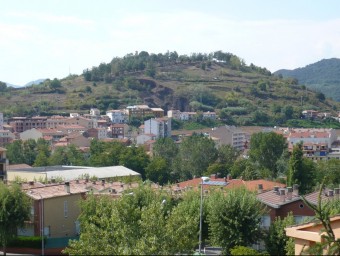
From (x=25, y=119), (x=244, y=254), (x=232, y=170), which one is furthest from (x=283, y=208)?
(x=25, y=119)

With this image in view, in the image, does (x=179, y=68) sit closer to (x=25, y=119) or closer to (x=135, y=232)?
(x=25, y=119)

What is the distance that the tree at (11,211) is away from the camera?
36.2 meters

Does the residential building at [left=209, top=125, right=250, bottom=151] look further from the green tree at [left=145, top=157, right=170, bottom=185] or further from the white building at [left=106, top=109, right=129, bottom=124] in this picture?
the green tree at [left=145, top=157, right=170, bottom=185]

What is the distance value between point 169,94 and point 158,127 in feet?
132

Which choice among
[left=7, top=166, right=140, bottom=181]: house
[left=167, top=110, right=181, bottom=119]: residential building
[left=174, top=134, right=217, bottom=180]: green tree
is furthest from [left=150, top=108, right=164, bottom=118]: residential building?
[left=7, top=166, right=140, bottom=181]: house

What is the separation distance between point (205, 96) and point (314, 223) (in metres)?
151

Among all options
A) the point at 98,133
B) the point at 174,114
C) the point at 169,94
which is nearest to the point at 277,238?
the point at 98,133

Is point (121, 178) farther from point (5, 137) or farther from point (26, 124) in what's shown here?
point (26, 124)

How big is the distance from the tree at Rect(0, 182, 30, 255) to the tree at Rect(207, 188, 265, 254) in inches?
398

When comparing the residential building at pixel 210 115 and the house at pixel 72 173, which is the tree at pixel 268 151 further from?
the residential building at pixel 210 115

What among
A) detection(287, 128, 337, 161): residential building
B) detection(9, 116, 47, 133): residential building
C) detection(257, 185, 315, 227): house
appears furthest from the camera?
detection(9, 116, 47, 133): residential building

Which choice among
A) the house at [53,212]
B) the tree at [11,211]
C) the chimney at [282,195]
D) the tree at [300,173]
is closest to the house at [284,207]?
the chimney at [282,195]

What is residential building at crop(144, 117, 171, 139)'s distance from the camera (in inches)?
5177

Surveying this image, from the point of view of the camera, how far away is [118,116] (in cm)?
14950
